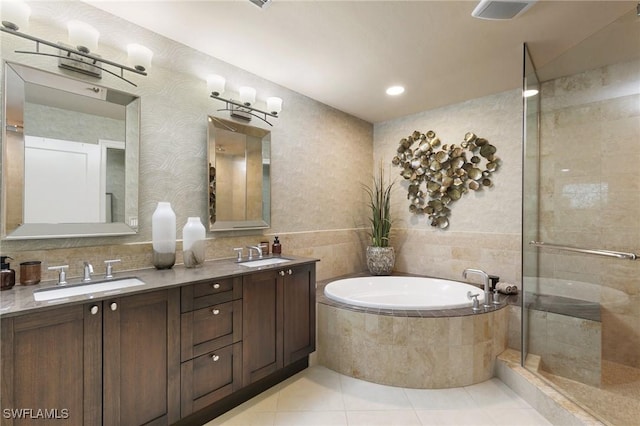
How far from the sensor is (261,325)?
2014 millimetres

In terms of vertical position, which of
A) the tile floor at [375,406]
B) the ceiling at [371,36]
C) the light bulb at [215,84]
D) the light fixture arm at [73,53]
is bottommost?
the tile floor at [375,406]

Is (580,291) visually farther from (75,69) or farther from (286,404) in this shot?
(75,69)

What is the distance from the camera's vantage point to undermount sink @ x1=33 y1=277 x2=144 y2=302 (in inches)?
54.5

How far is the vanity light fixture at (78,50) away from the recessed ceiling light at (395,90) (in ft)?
6.92

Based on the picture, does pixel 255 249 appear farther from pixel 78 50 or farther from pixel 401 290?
pixel 401 290

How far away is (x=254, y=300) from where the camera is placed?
1.98 m

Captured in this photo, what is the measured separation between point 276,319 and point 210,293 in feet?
1.94

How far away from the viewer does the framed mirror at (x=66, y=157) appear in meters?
1.49

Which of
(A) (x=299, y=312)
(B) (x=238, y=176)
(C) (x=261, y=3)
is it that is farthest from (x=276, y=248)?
(C) (x=261, y=3)

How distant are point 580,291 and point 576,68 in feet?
5.82

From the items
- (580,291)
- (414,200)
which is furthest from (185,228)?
(580,291)

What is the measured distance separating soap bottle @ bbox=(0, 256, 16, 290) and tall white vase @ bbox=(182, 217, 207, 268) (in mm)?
814

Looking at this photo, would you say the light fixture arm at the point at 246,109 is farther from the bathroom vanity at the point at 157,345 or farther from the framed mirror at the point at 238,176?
the bathroom vanity at the point at 157,345

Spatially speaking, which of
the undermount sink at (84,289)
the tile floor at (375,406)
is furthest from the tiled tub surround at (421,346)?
the undermount sink at (84,289)
